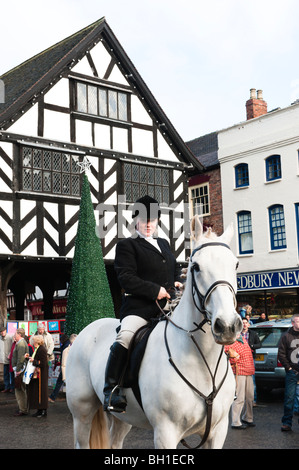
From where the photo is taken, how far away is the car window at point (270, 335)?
577 inches

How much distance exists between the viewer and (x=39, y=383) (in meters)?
13.9

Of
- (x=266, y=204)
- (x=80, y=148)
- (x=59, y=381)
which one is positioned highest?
(x=80, y=148)

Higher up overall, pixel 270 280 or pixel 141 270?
pixel 270 280

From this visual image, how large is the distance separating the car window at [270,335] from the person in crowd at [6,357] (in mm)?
7659

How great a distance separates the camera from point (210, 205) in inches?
1204

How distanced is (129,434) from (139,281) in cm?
607

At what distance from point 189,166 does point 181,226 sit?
270 centimetres

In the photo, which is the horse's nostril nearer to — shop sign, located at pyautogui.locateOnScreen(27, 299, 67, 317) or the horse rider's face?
the horse rider's face

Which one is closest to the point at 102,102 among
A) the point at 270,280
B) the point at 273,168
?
the point at 273,168

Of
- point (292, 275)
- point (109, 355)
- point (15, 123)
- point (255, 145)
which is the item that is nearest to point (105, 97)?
point (15, 123)

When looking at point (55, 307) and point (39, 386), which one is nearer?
point (39, 386)

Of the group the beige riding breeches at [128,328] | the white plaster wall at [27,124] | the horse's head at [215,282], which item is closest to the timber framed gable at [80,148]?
the white plaster wall at [27,124]

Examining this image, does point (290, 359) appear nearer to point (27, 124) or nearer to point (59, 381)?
point (59, 381)

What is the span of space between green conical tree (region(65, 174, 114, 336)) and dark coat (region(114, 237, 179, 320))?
490 inches
